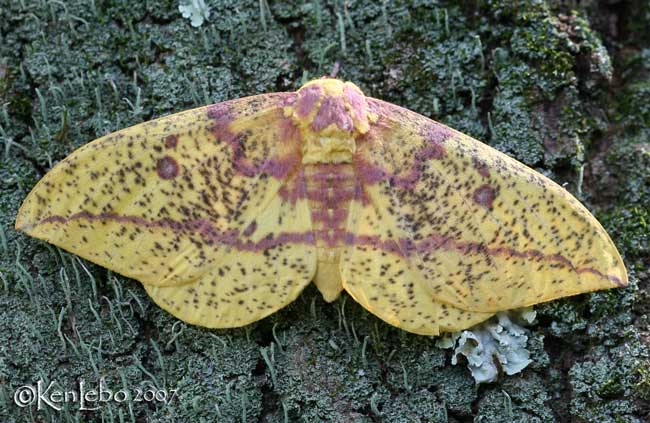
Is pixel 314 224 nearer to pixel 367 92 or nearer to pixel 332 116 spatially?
pixel 332 116

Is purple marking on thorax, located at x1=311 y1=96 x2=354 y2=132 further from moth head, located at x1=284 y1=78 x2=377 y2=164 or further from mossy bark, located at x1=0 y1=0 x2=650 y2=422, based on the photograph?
mossy bark, located at x1=0 y1=0 x2=650 y2=422

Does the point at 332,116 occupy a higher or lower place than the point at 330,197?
higher

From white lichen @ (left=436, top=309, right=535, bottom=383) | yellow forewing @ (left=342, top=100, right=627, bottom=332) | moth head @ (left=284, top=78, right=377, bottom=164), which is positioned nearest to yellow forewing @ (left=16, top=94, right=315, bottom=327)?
moth head @ (left=284, top=78, right=377, bottom=164)

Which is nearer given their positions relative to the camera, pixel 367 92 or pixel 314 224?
pixel 314 224

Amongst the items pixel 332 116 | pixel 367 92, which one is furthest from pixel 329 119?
pixel 367 92

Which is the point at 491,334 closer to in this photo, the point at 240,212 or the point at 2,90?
the point at 240,212

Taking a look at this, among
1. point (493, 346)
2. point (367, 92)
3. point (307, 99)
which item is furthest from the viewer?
point (367, 92)
